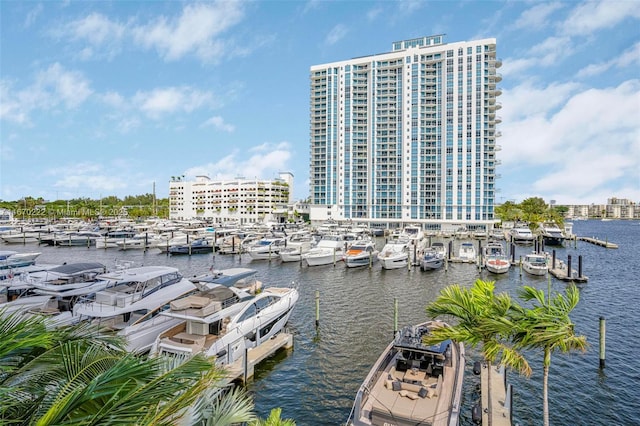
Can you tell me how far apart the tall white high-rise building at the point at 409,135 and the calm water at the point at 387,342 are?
61.0m

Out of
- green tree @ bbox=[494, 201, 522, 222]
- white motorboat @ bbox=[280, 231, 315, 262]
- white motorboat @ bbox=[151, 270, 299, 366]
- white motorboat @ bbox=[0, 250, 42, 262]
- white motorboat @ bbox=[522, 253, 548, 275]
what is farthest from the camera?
green tree @ bbox=[494, 201, 522, 222]

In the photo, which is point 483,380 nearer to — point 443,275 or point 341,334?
point 341,334

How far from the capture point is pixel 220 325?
19031 mm

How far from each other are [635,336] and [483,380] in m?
14.9

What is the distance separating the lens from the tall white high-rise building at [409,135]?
10175cm

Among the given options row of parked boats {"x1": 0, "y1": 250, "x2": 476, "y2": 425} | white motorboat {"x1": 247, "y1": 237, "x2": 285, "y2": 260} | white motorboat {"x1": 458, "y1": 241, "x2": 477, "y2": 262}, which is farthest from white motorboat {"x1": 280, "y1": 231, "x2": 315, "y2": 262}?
white motorboat {"x1": 458, "y1": 241, "x2": 477, "y2": 262}

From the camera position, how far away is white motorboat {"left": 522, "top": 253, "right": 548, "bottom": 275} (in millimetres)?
41156

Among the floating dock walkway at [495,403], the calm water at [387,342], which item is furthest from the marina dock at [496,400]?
the calm water at [387,342]

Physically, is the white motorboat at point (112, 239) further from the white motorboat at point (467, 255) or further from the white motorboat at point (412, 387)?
the white motorboat at point (412, 387)

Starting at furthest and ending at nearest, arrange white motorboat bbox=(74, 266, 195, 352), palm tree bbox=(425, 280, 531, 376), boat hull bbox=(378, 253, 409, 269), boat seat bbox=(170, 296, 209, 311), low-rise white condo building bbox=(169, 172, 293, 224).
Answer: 1. low-rise white condo building bbox=(169, 172, 293, 224)
2. boat hull bbox=(378, 253, 409, 269)
3. white motorboat bbox=(74, 266, 195, 352)
4. boat seat bbox=(170, 296, 209, 311)
5. palm tree bbox=(425, 280, 531, 376)

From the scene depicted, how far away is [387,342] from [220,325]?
10211 mm

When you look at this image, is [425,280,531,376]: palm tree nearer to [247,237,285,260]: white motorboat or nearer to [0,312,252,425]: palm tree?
[0,312,252,425]: palm tree

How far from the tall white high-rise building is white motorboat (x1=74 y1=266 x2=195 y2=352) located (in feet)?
301

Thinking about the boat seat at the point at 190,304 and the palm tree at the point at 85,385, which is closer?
the palm tree at the point at 85,385
